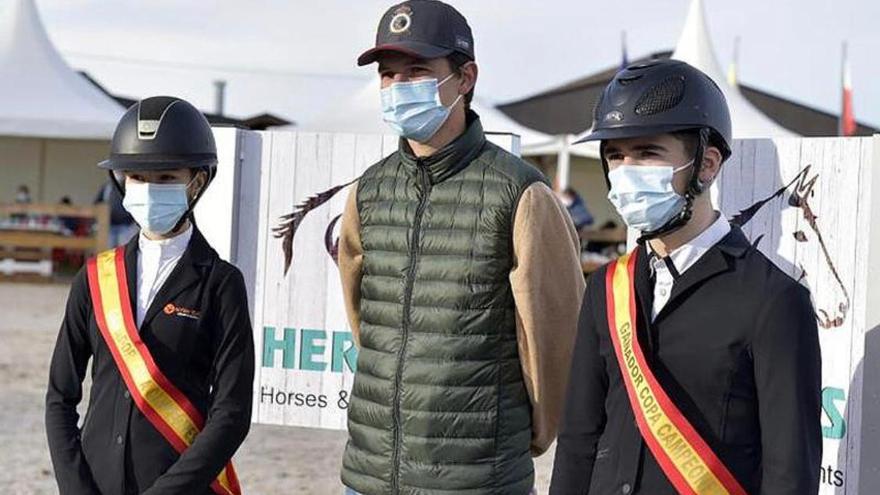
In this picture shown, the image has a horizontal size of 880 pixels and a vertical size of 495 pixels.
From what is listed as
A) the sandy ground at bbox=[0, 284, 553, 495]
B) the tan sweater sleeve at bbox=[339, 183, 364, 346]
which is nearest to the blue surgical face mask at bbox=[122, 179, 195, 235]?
the tan sweater sleeve at bbox=[339, 183, 364, 346]

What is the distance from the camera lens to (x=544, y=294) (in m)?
3.38

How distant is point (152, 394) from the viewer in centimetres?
335

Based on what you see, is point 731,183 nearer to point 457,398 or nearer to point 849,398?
point 849,398

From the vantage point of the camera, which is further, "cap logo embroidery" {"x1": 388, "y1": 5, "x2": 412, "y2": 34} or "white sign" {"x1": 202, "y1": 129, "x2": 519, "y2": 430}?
"white sign" {"x1": 202, "y1": 129, "x2": 519, "y2": 430}

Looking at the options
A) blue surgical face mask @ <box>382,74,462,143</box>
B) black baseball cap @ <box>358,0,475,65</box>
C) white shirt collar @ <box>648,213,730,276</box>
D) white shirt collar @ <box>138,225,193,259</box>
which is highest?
black baseball cap @ <box>358,0,475,65</box>

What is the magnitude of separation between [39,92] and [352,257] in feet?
61.3

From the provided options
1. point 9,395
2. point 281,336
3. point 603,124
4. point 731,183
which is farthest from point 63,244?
point 603,124

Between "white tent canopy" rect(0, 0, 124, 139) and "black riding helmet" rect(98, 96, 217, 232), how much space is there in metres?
17.3

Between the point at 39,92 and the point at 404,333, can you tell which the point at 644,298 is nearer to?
the point at 404,333

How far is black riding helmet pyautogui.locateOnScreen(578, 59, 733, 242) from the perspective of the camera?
2773 mm

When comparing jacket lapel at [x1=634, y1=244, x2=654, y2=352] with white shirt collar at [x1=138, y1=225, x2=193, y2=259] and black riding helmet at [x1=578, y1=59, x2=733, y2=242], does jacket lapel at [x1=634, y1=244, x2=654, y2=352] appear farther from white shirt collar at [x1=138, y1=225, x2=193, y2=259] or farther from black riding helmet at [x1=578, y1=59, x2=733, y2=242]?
→ white shirt collar at [x1=138, y1=225, x2=193, y2=259]

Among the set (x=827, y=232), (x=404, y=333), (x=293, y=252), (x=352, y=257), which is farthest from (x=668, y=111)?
(x=293, y=252)

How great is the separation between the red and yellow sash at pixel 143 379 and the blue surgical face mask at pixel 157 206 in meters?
0.22

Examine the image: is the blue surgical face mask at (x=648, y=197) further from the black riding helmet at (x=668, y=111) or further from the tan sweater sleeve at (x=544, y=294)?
the tan sweater sleeve at (x=544, y=294)
